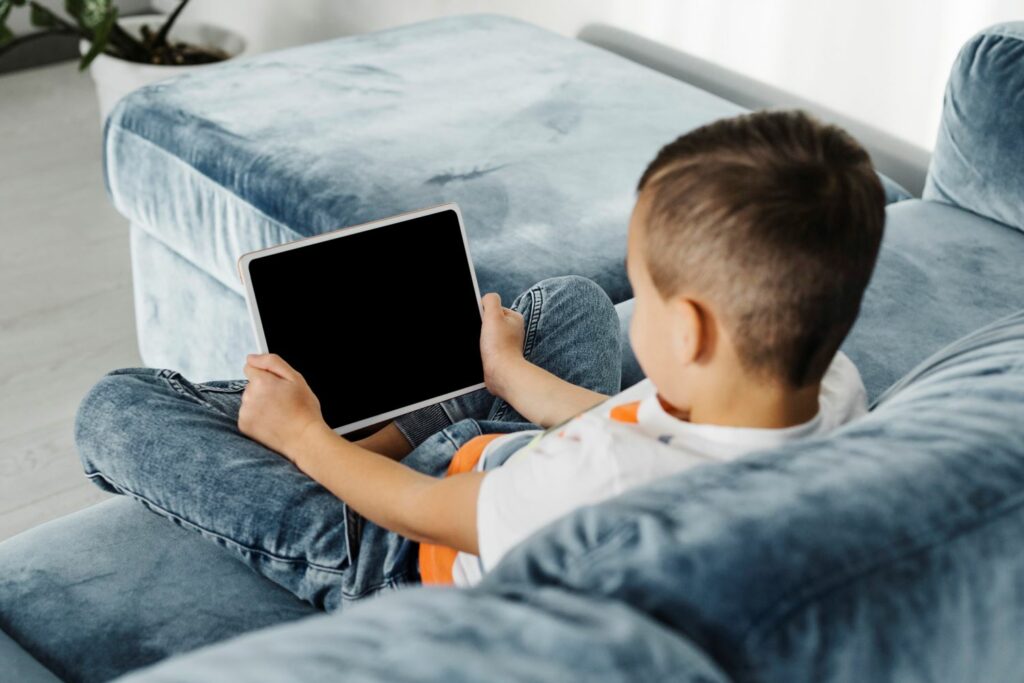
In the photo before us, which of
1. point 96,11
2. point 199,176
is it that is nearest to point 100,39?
point 96,11

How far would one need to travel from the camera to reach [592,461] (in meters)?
0.76

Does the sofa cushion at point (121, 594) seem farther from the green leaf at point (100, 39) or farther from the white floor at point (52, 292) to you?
the green leaf at point (100, 39)

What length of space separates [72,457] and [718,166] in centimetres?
142

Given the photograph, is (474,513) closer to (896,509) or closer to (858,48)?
(896,509)

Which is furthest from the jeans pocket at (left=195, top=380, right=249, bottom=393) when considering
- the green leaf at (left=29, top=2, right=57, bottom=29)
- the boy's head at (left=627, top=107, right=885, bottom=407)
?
the green leaf at (left=29, top=2, right=57, bottom=29)

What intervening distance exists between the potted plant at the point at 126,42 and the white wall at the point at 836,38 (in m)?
0.90

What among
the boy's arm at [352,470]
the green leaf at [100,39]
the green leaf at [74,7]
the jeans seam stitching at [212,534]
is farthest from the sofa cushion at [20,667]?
Answer: the green leaf at [74,7]

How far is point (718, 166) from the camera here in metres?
0.74

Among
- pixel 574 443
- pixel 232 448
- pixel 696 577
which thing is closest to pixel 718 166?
pixel 574 443

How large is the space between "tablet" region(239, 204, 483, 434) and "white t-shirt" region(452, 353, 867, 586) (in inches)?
Result: 13.6

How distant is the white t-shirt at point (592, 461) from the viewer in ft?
2.47

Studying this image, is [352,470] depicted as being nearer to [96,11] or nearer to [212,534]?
[212,534]

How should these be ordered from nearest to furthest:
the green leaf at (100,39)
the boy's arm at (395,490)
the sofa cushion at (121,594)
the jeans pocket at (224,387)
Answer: the boy's arm at (395,490) → the sofa cushion at (121,594) → the jeans pocket at (224,387) → the green leaf at (100,39)

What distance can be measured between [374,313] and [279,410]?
0.55 ft
